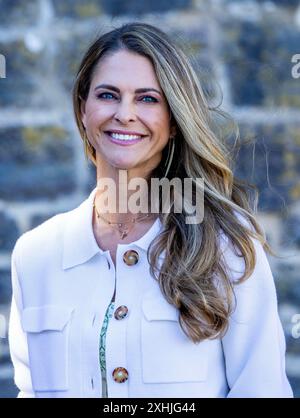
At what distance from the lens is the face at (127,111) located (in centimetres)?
287

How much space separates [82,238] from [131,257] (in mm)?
197

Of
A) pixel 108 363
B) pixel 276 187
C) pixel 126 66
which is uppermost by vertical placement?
pixel 126 66

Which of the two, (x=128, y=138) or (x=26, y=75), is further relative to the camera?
(x=26, y=75)

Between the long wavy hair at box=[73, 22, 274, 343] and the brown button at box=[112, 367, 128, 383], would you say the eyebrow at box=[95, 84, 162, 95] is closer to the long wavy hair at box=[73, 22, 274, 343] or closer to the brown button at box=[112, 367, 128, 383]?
the long wavy hair at box=[73, 22, 274, 343]

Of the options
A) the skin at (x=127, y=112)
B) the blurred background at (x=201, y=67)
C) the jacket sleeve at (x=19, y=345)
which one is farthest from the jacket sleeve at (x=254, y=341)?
the blurred background at (x=201, y=67)

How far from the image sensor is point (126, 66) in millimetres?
2900

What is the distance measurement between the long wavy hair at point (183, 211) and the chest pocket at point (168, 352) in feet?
0.12

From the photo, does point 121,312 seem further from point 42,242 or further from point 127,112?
point 127,112

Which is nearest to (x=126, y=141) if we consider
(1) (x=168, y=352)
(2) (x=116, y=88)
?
(2) (x=116, y=88)

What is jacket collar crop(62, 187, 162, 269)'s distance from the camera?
294 centimetres

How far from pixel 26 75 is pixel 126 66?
1.16m
